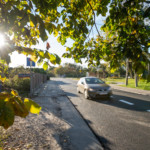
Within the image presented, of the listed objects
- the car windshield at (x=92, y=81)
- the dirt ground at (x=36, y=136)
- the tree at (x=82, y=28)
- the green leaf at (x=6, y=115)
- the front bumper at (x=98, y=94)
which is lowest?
the dirt ground at (x=36, y=136)

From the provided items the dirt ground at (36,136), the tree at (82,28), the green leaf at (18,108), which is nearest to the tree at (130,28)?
the tree at (82,28)

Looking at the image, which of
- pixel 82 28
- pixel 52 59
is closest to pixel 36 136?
pixel 52 59

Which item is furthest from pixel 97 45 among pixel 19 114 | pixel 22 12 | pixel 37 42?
pixel 19 114

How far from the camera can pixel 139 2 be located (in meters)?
2.36

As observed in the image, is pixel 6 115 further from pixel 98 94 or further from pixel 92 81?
pixel 92 81

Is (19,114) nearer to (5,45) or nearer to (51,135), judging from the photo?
(5,45)

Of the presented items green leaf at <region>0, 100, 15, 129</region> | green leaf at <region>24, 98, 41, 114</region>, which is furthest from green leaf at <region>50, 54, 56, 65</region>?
green leaf at <region>0, 100, 15, 129</region>

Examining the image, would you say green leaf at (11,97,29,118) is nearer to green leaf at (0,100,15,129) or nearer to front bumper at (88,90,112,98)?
green leaf at (0,100,15,129)

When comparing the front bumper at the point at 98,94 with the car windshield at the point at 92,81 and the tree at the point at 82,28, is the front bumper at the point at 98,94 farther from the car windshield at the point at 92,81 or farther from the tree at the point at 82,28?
the tree at the point at 82,28

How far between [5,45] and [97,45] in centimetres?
247

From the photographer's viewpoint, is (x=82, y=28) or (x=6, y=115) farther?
(x=82, y=28)

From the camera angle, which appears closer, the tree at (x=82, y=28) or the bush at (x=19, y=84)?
the tree at (x=82, y=28)

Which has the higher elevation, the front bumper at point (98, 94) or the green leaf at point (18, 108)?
the green leaf at point (18, 108)

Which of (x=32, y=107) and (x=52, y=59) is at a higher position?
(x=52, y=59)
